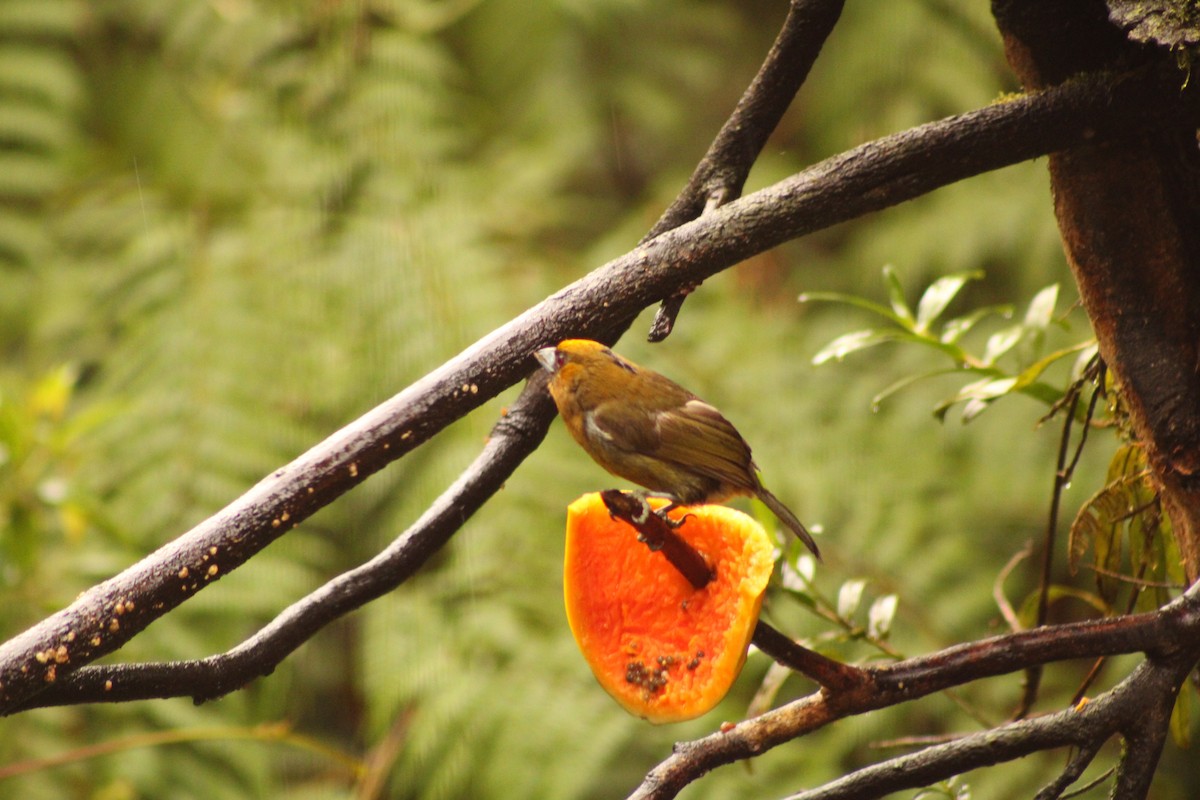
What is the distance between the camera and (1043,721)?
59 cm

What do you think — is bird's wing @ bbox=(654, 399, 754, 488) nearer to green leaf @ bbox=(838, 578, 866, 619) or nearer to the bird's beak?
the bird's beak

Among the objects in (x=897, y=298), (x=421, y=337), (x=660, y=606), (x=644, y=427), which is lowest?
(x=660, y=606)

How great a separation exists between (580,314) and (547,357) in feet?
0.11

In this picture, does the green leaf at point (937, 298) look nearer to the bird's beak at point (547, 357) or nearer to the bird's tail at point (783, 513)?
the bird's tail at point (783, 513)

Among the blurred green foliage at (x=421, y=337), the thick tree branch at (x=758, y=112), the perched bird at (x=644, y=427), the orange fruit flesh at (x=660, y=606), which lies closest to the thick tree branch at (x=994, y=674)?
the orange fruit flesh at (x=660, y=606)

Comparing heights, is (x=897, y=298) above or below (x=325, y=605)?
above

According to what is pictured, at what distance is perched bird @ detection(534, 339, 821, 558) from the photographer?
0.62 m

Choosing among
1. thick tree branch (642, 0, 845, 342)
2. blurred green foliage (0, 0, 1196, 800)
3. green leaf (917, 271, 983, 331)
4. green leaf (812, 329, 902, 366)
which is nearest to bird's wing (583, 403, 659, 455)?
thick tree branch (642, 0, 845, 342)

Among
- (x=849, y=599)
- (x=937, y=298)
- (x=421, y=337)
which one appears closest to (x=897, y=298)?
(x=937, y=298)

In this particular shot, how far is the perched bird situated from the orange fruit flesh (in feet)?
0.11

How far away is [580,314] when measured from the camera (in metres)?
0.61

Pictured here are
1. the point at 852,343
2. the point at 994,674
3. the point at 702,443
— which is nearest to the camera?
the point at 994,674

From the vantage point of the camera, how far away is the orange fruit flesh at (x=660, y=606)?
24.8 inches

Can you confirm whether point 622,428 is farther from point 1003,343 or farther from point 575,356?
point 1003,343
